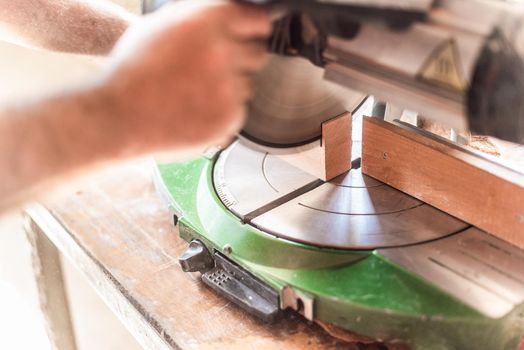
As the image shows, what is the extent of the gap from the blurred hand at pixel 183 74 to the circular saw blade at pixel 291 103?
0.10 m

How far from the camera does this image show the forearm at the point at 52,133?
A: 0.62 metres

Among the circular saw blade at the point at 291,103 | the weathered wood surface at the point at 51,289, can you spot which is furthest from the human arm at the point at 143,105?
the weathered wood surface at the point at 51,289

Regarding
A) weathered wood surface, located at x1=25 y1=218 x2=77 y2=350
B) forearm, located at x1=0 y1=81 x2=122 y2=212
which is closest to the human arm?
forearm, located at x1=0 y1=81 x2=122 y2=212

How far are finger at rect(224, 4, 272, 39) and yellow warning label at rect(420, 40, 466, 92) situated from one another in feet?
0.61

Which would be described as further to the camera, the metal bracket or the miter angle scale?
the metal bracket

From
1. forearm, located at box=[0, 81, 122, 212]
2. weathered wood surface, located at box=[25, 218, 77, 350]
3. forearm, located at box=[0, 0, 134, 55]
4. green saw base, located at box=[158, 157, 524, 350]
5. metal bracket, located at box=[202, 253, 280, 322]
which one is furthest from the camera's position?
weathered wood surface, located at box=[25, 218, 77, 350]

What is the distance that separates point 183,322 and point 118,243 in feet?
0.84

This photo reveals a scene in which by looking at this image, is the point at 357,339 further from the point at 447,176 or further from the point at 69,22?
the point at 69,22

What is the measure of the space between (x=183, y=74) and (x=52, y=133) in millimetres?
146

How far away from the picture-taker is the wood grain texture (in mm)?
890

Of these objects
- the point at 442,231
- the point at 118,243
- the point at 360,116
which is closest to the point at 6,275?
the point at 118,243

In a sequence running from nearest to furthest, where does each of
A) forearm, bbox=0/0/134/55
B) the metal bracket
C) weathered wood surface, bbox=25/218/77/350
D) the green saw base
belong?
the green saw base → the metal bracket → forearm, bbox=0/0/134/55 → weathered wood surface, bbox=25/218/77/350

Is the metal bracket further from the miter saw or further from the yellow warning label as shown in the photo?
the yellow warning label

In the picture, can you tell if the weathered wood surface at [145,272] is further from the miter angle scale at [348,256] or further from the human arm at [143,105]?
the human arm at [143,105]
